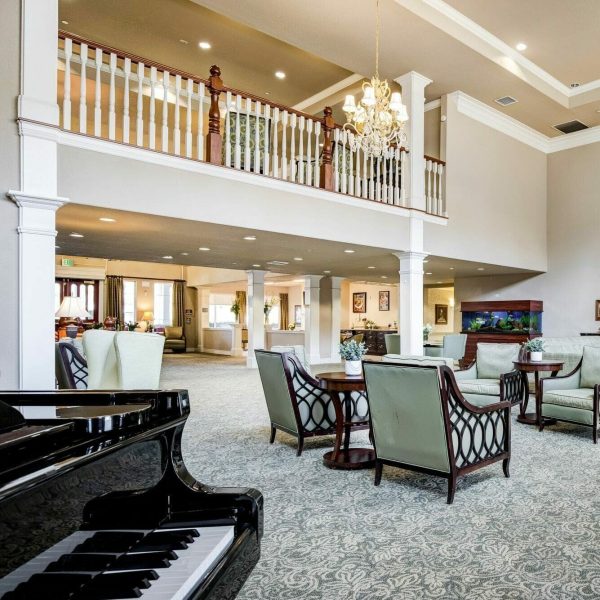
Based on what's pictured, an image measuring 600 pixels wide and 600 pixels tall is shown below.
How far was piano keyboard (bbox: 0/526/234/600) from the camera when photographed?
0.94m

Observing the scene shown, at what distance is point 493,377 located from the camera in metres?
5.95

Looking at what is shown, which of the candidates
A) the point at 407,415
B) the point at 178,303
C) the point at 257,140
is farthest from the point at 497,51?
the point at 178,303

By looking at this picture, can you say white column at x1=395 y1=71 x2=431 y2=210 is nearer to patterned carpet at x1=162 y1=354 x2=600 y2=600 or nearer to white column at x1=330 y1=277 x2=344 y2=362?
patterned carpet at x1=162 y1=354 x2=600 y2=600

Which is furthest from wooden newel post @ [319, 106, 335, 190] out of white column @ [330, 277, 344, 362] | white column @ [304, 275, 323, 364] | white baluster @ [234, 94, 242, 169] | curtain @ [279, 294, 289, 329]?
curtain @ [279, 294, 289, 329]

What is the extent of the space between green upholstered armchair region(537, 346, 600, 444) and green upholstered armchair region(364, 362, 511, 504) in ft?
5.80

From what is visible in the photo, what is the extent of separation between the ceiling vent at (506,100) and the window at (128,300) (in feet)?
43.1

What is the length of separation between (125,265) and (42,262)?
13489mm

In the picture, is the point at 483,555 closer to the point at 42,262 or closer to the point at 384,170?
the point at 42,262

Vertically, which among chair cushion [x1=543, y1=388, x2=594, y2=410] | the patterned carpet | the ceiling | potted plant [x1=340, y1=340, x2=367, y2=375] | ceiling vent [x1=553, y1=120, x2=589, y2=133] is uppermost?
ceiling vent [x1=553, y1=120, x2=589, y2=133]

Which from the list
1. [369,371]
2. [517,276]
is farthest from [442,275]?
[369,371]

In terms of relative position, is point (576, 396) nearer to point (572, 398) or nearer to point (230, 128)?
point (572, 398)

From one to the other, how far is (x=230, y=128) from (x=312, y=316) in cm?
772

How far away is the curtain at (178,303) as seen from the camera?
17.6 meters

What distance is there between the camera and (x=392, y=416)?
3.36m
